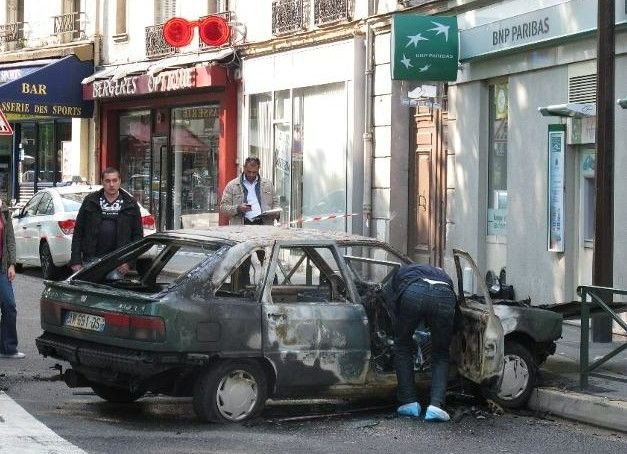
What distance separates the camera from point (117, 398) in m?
10.0

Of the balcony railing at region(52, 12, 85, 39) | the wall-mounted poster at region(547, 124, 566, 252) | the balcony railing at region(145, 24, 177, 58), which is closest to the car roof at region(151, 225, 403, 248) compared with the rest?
the wall-mounted poster at region(547, 124, 566, 252)

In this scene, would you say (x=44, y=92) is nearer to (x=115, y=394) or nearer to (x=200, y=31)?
(x=200, y=31)

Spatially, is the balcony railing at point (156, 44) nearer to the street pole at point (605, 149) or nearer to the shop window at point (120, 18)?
the shop window at point (120, 18)

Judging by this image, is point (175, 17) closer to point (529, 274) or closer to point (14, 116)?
point (14, 116)

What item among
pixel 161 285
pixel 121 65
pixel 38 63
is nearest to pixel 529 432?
pixel 161 285

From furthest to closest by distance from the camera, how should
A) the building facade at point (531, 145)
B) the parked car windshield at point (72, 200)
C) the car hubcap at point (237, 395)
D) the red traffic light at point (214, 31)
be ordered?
the red traffic light at point (214, 31)
the parked car windshield at point (72, 200)
the building facade at point (531, 145)
the car hubcap at point (237, 395)

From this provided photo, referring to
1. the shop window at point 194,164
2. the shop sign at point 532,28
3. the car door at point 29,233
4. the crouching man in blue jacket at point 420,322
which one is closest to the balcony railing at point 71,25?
the shop window at point 194,164

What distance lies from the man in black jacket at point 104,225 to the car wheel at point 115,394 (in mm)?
2197

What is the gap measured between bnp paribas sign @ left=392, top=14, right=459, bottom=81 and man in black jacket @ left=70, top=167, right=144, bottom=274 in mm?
6558

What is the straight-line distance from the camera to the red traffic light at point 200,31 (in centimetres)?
2470

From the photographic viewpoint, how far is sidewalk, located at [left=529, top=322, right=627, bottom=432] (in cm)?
974

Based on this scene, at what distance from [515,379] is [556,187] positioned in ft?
19.5

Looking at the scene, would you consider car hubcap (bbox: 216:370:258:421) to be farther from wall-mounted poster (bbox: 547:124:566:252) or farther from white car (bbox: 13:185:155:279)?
white car (bbox: 13:185:155:279)

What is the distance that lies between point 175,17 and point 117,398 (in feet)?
55.1
